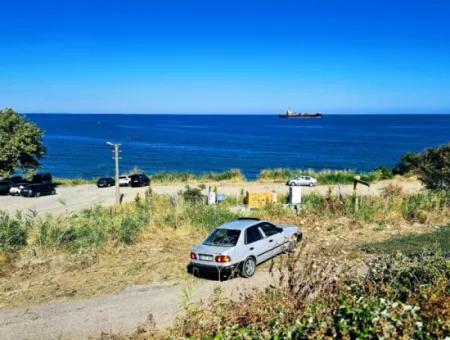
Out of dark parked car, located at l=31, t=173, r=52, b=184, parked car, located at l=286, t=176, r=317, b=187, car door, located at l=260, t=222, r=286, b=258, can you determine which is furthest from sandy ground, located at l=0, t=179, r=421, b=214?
car door, located at l=260, t=222, r=286, b=258

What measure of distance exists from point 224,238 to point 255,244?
3.02ft

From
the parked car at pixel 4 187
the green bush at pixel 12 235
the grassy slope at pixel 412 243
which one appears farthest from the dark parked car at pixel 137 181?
the grassy slope at pixel 412 243

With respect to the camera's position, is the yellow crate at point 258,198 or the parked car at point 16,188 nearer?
the yellow crate at point 258,198

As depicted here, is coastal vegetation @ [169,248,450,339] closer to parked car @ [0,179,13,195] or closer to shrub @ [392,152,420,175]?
parked car @ [0,179,13,195]

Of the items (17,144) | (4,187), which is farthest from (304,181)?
(4,187)

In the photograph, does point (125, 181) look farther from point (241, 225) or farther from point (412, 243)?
point (412, 243)

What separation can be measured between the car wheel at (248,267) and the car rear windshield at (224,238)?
65cm

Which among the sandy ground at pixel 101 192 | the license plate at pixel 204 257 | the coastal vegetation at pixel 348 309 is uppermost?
the coastal vegetation at pixel 348 309

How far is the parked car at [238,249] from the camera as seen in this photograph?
11.9 metres

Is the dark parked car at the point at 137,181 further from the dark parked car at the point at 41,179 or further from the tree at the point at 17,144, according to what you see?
the tree at the point at 17,144

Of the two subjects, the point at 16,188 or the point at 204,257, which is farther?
the point at 16,188

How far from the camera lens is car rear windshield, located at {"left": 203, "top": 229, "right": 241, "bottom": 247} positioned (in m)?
12.3

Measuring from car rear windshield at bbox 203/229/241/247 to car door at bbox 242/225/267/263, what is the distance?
0.33 metres

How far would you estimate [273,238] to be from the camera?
1338 centimetres
